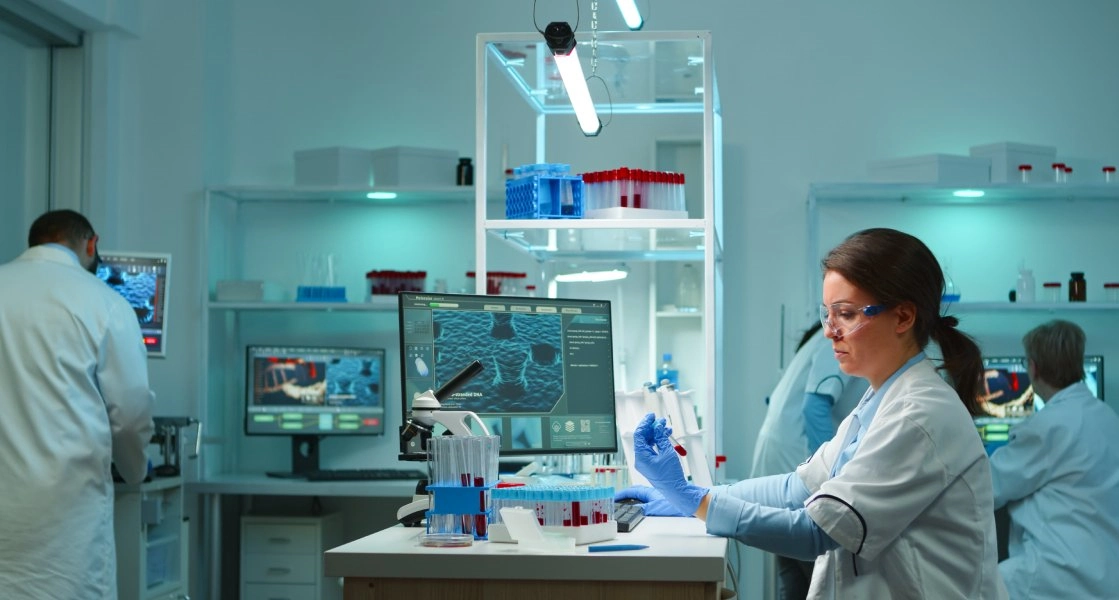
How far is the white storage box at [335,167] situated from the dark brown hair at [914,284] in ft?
11.1

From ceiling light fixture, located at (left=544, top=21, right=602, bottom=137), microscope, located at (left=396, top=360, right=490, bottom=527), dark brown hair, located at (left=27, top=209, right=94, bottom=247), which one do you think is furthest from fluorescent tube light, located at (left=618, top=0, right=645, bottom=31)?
dark brown hair, located at (left=27, top=209, right=94, bottom=247)

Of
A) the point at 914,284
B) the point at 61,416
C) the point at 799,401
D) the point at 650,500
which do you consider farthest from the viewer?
the point at 799,401

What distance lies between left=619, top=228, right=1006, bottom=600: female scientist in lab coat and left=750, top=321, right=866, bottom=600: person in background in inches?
76.5

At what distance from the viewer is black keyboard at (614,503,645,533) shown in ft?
7.57

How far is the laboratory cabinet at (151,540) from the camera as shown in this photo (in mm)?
4125

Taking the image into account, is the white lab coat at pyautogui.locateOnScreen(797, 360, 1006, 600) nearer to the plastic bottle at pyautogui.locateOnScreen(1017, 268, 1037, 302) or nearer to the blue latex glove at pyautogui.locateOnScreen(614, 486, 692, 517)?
the blue latex glove at pyautogui.locateOnScreen(614, 486, 692, 517)

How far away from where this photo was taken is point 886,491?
1.88m

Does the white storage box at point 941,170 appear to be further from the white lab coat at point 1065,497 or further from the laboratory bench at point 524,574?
the laboratory bench at point 524,574

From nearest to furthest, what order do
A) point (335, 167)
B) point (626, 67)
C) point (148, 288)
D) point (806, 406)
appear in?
point (626, 67)
point (806, 406)
point (148, 288)
point (335, 167)

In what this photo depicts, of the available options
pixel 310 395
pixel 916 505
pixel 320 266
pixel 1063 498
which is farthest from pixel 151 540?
pixel 916 505

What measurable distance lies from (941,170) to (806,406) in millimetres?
1300

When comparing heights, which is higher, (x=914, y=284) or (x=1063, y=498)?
(x=914, y=284)

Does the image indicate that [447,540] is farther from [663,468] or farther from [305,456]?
[305,456]

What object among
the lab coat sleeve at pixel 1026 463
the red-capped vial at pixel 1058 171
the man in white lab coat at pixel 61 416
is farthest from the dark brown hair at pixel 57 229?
the red-capped vial at pixel 1058 171
